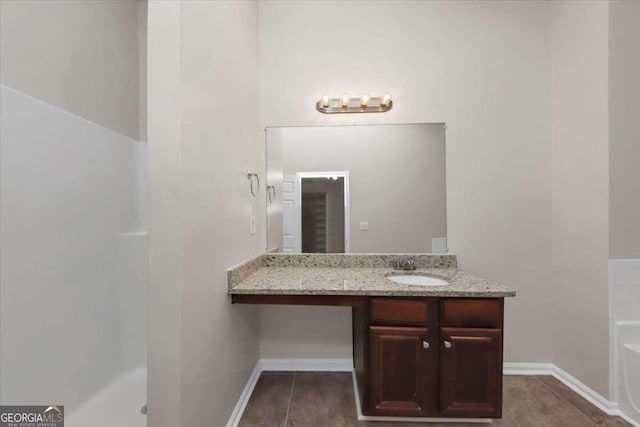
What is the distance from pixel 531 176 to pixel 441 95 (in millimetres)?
905

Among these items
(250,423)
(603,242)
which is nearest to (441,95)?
(603,242)

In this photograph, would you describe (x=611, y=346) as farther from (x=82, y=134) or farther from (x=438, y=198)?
(x=82, y=134)

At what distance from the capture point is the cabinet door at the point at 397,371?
4.75ft

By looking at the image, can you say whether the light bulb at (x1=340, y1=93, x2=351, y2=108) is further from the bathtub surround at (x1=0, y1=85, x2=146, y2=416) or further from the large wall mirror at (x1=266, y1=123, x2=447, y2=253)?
the bathtub surround at (x1=0, y1=85, x2=146, y2=416)

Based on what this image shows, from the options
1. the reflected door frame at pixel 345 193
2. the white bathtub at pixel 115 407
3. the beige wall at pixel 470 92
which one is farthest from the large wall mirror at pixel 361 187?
the white bathtub at pixel 115 407

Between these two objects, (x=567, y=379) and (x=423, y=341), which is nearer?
(x=423, y=341)

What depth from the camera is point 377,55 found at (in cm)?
207

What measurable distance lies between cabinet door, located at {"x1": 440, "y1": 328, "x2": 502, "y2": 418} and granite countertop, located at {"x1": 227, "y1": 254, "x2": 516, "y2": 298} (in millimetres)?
230

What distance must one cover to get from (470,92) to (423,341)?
5.91 ft

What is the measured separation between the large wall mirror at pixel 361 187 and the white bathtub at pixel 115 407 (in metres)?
1.29

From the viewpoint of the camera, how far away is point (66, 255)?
1475mm

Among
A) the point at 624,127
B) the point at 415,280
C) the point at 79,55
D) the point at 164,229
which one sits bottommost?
the point at 415,280

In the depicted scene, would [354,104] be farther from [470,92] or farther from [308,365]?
[308,365]

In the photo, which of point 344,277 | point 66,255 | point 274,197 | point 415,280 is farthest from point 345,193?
point 66,255
